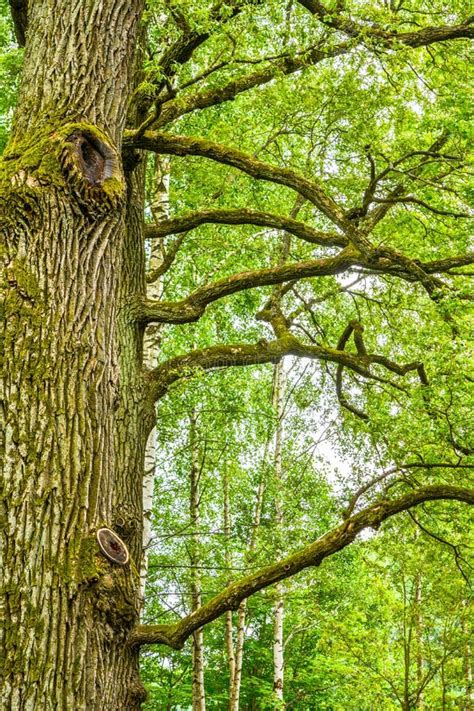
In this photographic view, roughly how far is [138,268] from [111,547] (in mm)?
2561

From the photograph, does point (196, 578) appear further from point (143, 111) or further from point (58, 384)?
point (58, 384)

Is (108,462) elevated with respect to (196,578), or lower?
lower

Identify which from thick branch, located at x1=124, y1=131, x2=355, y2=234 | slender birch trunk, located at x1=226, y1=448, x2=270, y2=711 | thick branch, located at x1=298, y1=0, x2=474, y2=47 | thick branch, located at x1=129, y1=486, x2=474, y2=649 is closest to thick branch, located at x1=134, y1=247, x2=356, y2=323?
thick branch, located at x1=124, y1=131, x2=355, y2=234

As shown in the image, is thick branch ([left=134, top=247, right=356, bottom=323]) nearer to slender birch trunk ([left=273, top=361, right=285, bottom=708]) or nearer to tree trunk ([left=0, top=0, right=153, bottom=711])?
tree trunk ([left=0, top=0, right=153, bottom=711])

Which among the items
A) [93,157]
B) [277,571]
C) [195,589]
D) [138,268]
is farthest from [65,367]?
[195,589]

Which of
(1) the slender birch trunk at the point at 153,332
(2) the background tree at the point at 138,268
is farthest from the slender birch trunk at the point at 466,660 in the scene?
(1) the slender birch trunk at the point at 153,332

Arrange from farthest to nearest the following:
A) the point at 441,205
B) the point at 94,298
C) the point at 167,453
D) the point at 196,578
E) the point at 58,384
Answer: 1. the point at 167,453
2. the point at 196,578
3. the point at 441,205
4. the point at 94,298
5. the point at 58,384

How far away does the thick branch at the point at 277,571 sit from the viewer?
3619mm

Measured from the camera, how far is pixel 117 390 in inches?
130

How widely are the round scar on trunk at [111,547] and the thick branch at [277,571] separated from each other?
0.44m

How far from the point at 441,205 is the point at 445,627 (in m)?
→ 5.90

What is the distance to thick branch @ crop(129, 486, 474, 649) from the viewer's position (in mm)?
3619

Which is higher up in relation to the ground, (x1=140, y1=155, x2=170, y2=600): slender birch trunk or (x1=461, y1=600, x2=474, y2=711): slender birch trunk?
(x1=140, y1=155, x2=170, y2=600): slender birch trunk

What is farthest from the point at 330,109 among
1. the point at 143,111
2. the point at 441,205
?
the point at 143,111
